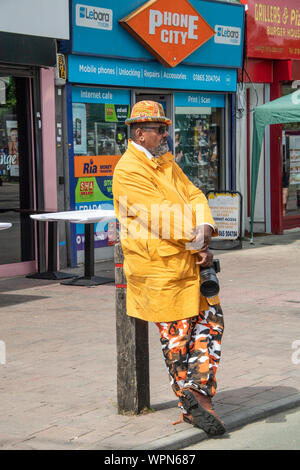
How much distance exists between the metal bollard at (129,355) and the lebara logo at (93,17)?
24.4ft

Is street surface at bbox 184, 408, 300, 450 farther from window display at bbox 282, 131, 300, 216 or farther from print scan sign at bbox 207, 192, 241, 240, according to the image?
window display at bbox 282, 131, 300, 216

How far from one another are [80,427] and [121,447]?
1.57ft

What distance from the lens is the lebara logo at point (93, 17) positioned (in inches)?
473

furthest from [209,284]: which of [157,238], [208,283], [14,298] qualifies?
[14,298]

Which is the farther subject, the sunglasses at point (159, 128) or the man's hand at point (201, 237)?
the sunglasses at point (159, 128)

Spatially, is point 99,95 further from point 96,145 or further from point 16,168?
point 16,168

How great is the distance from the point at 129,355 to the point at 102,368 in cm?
130

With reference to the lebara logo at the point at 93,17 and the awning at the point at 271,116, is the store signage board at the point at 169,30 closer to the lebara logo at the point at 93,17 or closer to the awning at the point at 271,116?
the lebara logo at the point at 93,17

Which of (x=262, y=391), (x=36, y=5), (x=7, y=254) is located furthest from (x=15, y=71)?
(x=262, y=391)

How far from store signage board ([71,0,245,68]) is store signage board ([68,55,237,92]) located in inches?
5.0

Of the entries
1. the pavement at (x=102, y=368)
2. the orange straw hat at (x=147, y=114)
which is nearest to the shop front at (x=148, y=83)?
the pavement at (x=102, y=368)

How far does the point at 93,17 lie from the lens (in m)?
12.2

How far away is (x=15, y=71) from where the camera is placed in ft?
37.0
